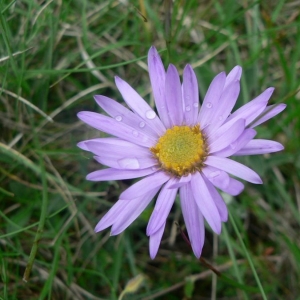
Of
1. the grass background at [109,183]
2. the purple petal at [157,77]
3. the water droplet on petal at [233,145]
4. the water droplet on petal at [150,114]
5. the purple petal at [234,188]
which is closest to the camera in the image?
the purple petal at [234,188]

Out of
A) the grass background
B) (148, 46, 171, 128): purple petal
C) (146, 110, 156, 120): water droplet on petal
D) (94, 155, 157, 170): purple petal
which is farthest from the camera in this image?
the grass background

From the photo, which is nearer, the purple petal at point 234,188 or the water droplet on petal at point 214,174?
the purple petal at point 234,188

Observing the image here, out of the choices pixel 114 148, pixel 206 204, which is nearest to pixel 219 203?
pixel 206 204

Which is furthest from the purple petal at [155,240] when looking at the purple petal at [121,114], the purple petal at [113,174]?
the purple petal at [121,114]

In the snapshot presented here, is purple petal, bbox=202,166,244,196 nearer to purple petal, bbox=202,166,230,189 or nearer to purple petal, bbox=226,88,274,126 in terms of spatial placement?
purple petal, bbox=202,166,230,189

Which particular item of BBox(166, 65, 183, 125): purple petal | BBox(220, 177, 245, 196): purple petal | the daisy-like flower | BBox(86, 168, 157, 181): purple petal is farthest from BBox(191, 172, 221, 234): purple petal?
BBox(166, 65, 183, 125): purple petal

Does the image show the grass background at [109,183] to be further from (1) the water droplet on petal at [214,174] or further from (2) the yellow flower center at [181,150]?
(1) the water droplet on petal at [214,174]
